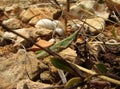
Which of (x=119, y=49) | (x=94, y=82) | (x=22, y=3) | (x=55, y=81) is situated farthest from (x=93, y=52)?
(x=22, y=3)

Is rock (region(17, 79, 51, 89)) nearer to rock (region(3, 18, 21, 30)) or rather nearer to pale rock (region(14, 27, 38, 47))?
pale rock (region(14, 27, 38, 47))

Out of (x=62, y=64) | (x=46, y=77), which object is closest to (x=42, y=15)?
(x=46, y=77)

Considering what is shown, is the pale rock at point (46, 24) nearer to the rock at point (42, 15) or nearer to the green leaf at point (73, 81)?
the rock at point (42, 15)

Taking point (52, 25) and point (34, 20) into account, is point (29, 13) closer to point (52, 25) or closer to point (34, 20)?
point (34, 20)

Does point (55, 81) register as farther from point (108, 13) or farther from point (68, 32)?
point (108, 13)

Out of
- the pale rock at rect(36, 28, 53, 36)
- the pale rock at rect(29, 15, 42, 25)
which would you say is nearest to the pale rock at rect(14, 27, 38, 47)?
the pale rock at rect(36, 28, 53, 36)
